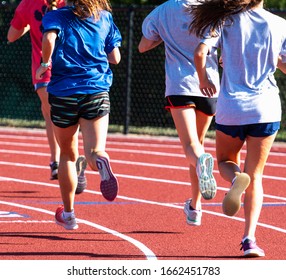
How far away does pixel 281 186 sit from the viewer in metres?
11.5

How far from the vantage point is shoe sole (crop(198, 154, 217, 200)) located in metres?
7.29

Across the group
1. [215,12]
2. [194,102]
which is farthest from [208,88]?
[194,102]

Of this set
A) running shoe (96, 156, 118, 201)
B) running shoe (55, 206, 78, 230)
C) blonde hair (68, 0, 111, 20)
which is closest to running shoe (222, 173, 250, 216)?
running shoe (96, 156, 118, 201)

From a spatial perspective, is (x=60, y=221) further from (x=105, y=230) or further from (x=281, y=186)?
(x=281, y=186)

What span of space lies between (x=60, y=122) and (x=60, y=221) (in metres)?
0.90

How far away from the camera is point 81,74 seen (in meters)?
7.65

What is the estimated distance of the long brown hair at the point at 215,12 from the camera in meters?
6.94

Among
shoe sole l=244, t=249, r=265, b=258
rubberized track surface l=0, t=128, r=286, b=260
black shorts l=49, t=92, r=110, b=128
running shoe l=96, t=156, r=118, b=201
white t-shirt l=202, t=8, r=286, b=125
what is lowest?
rubberized track surface l=0, t=128, r=286, b=260

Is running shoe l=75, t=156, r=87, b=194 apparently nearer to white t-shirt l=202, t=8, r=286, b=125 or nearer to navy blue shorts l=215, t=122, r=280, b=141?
navy blue shorts l=215, t=122, r=280, b=141

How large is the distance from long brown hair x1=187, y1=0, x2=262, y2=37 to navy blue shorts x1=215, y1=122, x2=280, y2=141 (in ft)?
2.31

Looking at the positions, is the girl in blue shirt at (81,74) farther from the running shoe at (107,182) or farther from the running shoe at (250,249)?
the running shoe at (250,249)

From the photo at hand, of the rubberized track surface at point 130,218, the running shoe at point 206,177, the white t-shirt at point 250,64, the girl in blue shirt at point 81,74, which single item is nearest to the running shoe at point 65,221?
the rubberized track surface at point 130,218
